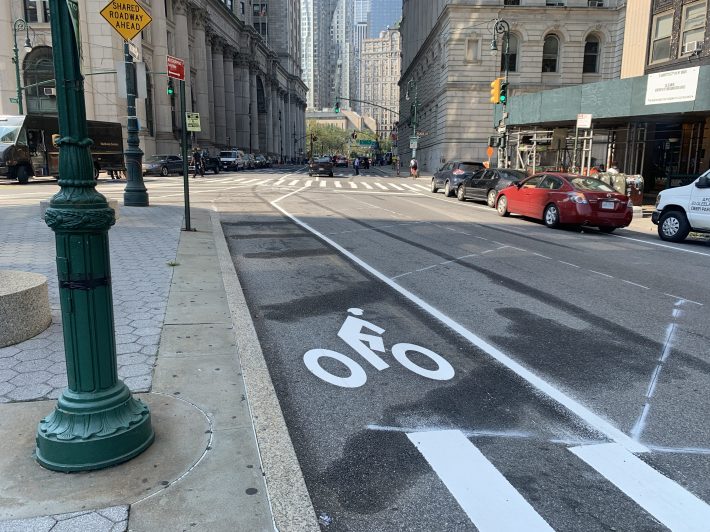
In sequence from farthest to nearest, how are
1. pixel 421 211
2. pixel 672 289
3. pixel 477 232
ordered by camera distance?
pixel 421 211 < pixel 477 232 < pixel 672 289

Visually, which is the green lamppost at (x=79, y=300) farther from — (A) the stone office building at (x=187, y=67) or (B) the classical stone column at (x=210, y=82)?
(B) the classical stone column at (x=210, y=82)

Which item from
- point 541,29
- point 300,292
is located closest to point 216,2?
point 541,29

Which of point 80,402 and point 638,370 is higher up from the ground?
point 80,402

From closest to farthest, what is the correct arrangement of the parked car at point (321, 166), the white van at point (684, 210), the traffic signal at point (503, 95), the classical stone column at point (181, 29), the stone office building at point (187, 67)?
the white van at point (684, 210) < the traffic signal at point (503, 95) < the stone office building at point (187, 67) < the parked car at point (321, 166) < the classical stone column at point (181, 29)

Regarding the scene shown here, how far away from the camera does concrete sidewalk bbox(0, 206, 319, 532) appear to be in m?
2.79

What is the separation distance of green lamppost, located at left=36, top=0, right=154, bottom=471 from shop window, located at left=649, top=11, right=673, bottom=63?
28.8 meters

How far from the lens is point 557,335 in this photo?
6.13 metres

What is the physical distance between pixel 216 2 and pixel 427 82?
99.2ft

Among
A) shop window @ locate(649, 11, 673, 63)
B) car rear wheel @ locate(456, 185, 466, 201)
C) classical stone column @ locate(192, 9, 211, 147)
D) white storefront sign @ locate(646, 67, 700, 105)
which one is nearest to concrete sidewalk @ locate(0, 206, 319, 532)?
white storefront sign @ locate(646, 67, 700, 105)

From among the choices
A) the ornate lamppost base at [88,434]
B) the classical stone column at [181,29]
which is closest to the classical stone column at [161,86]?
the classical stone column at [181,29]

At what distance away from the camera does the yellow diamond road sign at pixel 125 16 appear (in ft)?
32.2

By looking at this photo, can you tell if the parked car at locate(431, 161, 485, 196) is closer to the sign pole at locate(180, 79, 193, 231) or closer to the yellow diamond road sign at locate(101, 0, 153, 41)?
the sign pole at locate(180, 79, 193, 231)

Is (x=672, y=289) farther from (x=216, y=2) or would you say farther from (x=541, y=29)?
(x=216, y=2)

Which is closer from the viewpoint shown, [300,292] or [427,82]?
[300,292]
